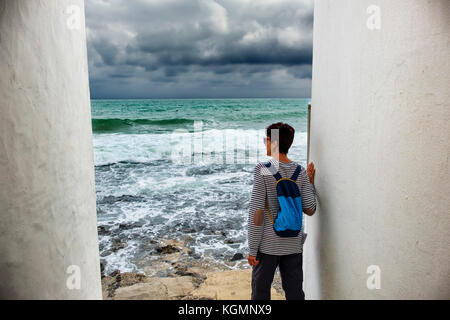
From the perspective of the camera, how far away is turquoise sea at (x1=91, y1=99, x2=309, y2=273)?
6.02m

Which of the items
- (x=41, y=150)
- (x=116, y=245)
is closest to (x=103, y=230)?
(x=116, y=245)

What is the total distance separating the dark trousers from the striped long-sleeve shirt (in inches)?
2.7

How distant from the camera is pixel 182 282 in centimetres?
450

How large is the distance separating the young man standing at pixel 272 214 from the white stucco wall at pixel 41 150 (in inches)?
47.0

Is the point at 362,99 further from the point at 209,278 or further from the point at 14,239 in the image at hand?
the point at 209,278

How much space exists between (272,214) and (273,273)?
479 mm

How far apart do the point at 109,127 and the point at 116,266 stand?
1890 centimetres

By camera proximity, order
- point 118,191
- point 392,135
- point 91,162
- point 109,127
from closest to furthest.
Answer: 1. point 392,135
2. point 91,162
3. point 118,191
4. point 109,127

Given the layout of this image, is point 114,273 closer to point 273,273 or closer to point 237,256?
point 237,256

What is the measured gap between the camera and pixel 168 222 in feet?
23.5

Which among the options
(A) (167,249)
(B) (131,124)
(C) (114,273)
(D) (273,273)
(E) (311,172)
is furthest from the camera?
(B) (131,124)

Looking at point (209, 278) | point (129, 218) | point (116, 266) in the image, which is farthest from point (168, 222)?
point (209, 278)

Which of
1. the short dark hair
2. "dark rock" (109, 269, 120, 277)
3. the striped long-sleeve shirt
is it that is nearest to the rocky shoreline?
"dark rock" (109, 269, 120, 277)

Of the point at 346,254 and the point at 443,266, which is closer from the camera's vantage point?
the point at 443,266
